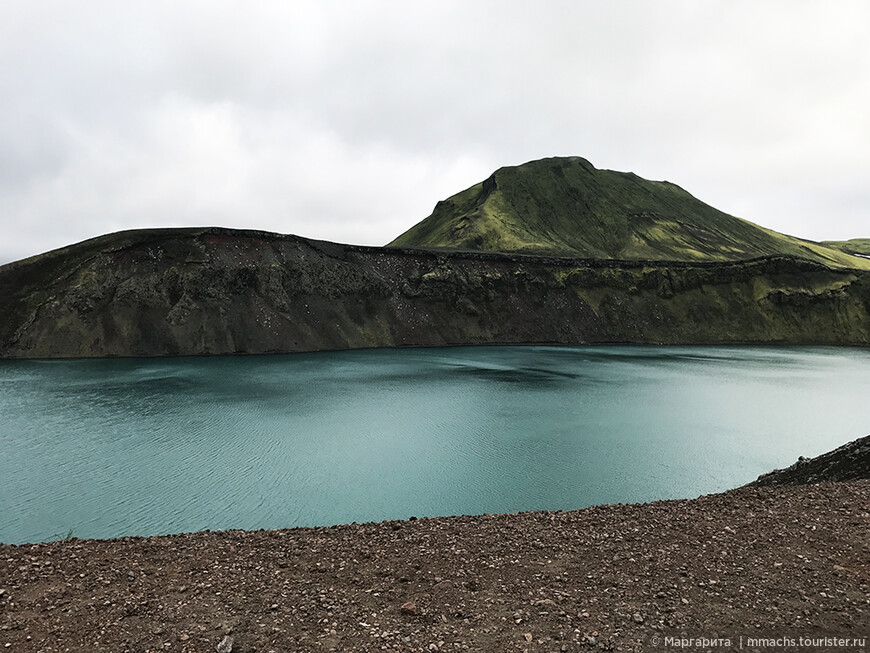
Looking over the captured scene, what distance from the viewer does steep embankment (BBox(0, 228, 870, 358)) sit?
64.0m

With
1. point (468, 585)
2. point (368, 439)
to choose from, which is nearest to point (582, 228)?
point (368, 439)

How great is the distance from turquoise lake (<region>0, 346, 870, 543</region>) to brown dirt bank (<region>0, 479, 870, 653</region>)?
22.6 feet

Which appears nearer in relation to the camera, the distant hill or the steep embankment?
the steep embankment

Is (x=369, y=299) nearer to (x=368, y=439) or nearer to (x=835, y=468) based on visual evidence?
(x=368, y=439)

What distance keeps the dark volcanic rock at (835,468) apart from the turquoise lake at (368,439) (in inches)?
179

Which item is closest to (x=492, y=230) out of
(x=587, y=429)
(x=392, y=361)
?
(x=392, y=361)

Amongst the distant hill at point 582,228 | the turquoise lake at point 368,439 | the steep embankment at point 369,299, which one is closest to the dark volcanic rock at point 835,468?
the turquoise lake at point 368,439

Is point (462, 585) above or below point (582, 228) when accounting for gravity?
below

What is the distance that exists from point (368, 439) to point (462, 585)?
19.6 meters

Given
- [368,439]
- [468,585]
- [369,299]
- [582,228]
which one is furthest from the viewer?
[582,228]

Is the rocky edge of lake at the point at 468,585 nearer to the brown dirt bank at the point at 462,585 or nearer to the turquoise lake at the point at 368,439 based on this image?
the brown dirt bank at the point at 462,585

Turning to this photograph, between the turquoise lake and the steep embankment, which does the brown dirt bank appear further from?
the steep embankment

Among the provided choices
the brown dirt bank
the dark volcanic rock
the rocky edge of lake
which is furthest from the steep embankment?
the dark volcanic rock

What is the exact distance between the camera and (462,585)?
8516 millimetres
